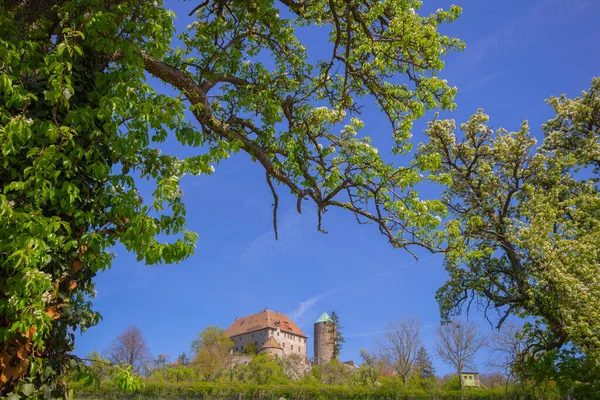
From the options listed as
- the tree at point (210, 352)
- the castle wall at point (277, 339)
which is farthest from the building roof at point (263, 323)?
the tree at point (210, 352)

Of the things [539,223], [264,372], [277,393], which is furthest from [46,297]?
[264,372]

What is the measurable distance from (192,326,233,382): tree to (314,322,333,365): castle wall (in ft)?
118

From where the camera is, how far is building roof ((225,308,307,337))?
99.8 meters

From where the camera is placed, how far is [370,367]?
5109cm

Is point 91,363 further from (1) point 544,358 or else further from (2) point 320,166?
(1) point 544,358

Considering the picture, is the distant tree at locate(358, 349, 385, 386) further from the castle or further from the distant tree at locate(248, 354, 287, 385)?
the castle

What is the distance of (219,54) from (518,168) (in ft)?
55.6

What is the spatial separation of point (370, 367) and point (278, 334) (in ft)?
165

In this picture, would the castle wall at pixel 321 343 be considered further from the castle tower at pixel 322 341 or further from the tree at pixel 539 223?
the tree at pixel 539 223

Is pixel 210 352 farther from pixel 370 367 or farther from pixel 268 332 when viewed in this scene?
pixel 268 332

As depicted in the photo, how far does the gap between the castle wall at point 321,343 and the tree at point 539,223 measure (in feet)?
248

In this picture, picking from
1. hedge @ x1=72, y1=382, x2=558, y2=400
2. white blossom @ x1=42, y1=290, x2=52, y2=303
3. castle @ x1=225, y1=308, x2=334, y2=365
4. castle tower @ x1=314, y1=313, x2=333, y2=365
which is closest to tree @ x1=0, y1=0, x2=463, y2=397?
white blossom @ x1=42, y1=290, x2=52, y2=303

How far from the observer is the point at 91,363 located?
619 centimetres

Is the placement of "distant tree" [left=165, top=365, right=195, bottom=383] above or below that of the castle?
below
